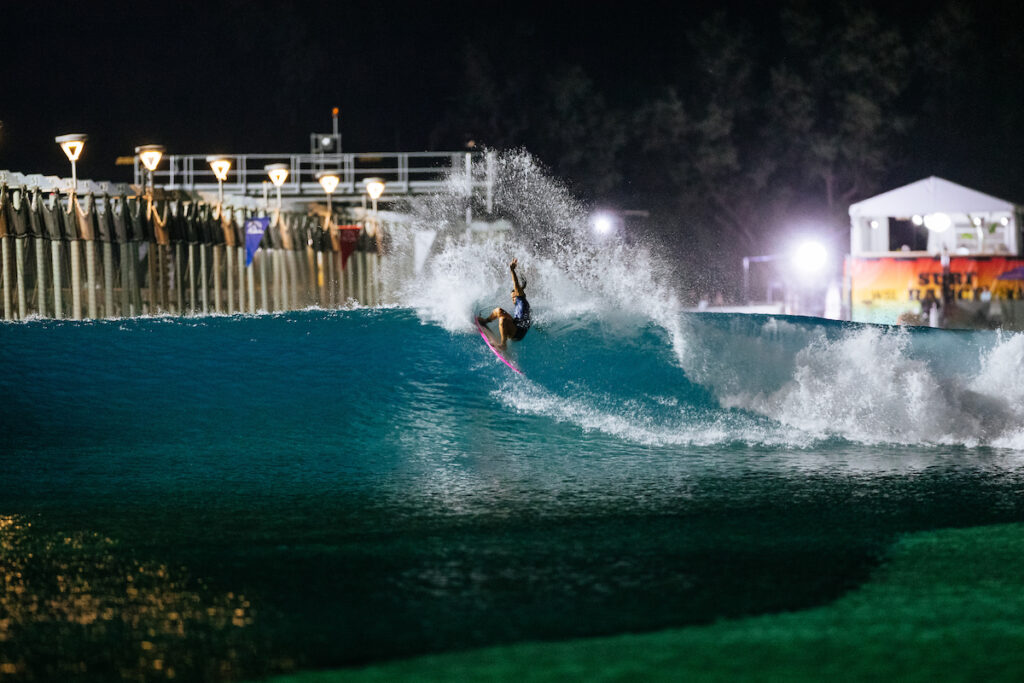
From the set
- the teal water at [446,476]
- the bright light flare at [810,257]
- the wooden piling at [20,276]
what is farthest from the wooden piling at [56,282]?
the bright light flare at [810,257]

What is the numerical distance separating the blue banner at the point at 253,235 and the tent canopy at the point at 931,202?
16636 mm

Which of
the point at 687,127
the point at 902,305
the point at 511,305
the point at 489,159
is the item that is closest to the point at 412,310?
the point at 511,305

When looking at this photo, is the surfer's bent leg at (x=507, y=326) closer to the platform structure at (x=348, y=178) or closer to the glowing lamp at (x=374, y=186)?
the glowing lamp at (x=374, y=186)

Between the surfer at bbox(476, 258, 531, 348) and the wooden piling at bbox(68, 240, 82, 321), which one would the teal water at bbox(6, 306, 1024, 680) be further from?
the wooden piling at bbox(68, 240, 82, 321)

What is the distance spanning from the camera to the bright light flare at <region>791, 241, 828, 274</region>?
3719 cm

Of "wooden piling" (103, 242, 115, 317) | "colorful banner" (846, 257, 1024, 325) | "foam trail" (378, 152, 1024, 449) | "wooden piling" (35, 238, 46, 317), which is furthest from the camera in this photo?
"colorful banner" (846, 257, 1024, 325)

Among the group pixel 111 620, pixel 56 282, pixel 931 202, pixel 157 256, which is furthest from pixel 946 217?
pixel 111 620

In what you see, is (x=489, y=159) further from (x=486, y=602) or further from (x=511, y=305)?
(x=486, y=602)

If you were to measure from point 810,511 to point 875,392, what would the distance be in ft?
21.5

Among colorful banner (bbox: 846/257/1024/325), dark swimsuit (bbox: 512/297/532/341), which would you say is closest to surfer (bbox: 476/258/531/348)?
dark swimsuit (bbox: 512/297/532/341)

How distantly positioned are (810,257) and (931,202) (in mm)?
6733

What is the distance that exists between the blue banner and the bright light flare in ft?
62.6

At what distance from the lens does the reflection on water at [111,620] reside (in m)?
5.39

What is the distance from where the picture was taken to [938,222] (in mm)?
30859
